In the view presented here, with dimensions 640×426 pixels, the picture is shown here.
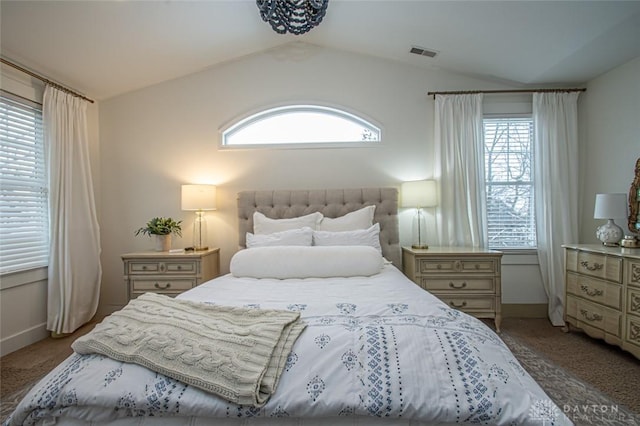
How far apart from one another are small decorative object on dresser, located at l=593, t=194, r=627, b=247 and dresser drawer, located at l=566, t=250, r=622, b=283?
0.25 m

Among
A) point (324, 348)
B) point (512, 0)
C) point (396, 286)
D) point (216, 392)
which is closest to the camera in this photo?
point (216, 392)

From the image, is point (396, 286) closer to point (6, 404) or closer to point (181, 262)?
point (181, 262)

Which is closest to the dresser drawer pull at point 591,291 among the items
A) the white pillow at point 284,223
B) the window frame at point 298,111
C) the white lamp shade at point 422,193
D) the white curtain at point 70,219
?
the white lamp shade at point 422,193

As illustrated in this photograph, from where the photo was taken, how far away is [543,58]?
2.73 m

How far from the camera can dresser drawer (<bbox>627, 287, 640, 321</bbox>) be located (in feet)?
7.11

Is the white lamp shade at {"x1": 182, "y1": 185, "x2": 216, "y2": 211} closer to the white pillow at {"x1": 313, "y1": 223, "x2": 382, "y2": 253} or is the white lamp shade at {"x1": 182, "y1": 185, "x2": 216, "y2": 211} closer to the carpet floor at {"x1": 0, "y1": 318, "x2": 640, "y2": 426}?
the white pillow at {"x1": 313, "y1": 223, "x2": 382, "y2": 253}

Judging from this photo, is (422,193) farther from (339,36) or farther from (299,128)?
(339,36)

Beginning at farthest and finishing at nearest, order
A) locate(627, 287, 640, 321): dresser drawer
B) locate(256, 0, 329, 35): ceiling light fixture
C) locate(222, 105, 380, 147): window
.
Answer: locate(222, 105, 380, 147): window
locate(627, 287, 640, 321): dresser drawer
locate(256, 0, 329, 35): ceiling light fixture

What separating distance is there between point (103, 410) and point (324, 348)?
27.5 inches

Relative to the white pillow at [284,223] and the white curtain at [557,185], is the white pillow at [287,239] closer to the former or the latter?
the white pillow at [284,223]

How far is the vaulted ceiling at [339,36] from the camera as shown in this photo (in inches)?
88.8

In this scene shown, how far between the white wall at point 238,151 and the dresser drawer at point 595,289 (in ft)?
1.79

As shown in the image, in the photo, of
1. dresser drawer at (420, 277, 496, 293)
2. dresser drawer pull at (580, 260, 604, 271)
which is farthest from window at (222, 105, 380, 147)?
dresser drawer pull at (580, 260, 604, 271)

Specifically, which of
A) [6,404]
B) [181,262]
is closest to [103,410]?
[6,404]
